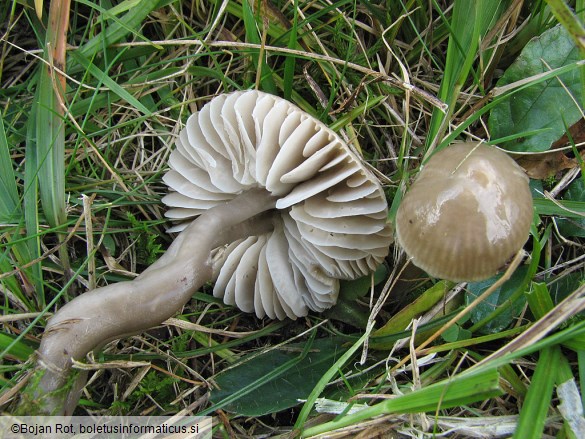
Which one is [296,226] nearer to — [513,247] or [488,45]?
[513,247]

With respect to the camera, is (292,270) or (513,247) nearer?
(513,247)

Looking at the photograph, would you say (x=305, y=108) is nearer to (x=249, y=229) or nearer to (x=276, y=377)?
(x=249, y=229)

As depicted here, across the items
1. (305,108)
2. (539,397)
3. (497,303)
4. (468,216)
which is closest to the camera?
(468,216)

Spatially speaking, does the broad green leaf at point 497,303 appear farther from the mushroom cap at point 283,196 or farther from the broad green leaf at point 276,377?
the broad green leaf at point 276,377

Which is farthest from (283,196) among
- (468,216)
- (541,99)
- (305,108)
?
(541,99)

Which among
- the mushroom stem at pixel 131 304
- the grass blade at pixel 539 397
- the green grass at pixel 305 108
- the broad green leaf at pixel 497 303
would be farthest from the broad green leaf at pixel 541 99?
the mushroom stem at pixel 131 304

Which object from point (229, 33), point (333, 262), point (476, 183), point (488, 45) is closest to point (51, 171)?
point (229, 33)

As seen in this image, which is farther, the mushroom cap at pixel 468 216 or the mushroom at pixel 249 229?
the mushroom at pixel 249 229
